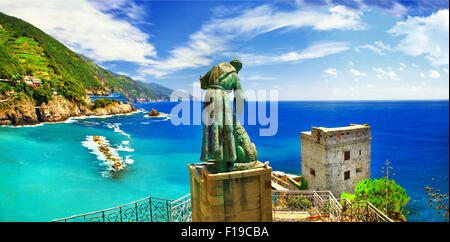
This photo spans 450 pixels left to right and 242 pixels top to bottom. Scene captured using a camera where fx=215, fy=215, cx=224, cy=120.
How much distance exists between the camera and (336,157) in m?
18.4

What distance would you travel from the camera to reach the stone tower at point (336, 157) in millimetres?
18141

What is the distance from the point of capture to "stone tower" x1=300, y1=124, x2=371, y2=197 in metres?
18.1

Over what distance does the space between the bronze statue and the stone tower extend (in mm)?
14950

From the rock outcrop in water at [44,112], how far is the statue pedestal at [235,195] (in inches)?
1976

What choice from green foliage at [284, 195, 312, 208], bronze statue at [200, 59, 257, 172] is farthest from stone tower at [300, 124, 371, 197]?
bronze statue at [200, 59, 257, 172]

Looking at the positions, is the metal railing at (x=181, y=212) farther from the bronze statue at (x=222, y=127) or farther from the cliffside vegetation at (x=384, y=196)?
the cliffside vegetation at (x=384, y=196)

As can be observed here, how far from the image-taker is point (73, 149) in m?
32.6

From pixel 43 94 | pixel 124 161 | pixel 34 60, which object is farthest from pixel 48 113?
pixel 124 161

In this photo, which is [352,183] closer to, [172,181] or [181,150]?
[172,181]

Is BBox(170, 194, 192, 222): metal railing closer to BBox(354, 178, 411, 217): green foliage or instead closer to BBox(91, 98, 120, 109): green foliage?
BBox(354, 178, 411, 217): green foliage

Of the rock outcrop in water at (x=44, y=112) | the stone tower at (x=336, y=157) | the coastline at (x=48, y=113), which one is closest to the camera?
the stone tower at (x=336, y=157)

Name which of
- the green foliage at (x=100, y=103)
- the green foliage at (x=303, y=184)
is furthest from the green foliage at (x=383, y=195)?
the green foliage at (x=100, y=103)
